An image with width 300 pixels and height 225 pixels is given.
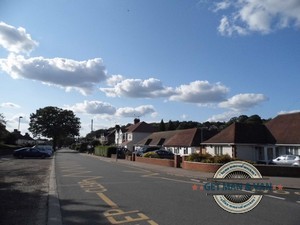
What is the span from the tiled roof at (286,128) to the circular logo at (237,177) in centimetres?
3354

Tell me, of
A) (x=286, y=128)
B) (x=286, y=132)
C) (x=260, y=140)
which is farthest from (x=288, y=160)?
(x=286, y=128)

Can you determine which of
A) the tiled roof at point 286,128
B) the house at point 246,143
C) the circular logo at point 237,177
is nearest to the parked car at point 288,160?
the tiled roof at point 286,128

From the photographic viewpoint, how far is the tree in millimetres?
112000

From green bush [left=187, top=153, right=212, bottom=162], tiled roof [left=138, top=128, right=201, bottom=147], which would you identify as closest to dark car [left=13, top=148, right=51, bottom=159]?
tiled roof [left=138, top=128, right=201, bottom=147]

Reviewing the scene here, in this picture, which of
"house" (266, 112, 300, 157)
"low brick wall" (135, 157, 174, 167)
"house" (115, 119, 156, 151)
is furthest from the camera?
"house" (115, 119, 156, 151)

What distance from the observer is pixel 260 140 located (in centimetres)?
4225

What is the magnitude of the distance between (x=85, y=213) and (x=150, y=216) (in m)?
1.82

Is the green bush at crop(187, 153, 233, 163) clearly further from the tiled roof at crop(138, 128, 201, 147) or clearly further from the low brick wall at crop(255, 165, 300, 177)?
the tiled roof at crop(138, 128, 201, 147)

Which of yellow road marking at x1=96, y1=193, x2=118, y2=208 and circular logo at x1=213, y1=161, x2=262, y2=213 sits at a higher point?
circular logo at x1=213, y1=161, x2=262, y2=213

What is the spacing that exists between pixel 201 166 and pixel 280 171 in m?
5.52

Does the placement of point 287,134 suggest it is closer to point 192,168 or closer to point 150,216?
point 192,168

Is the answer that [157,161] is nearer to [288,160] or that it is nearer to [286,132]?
[288,160]

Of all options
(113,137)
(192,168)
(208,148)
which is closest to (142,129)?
(113,137)

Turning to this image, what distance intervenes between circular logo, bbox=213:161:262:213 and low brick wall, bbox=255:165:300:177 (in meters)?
16.4
